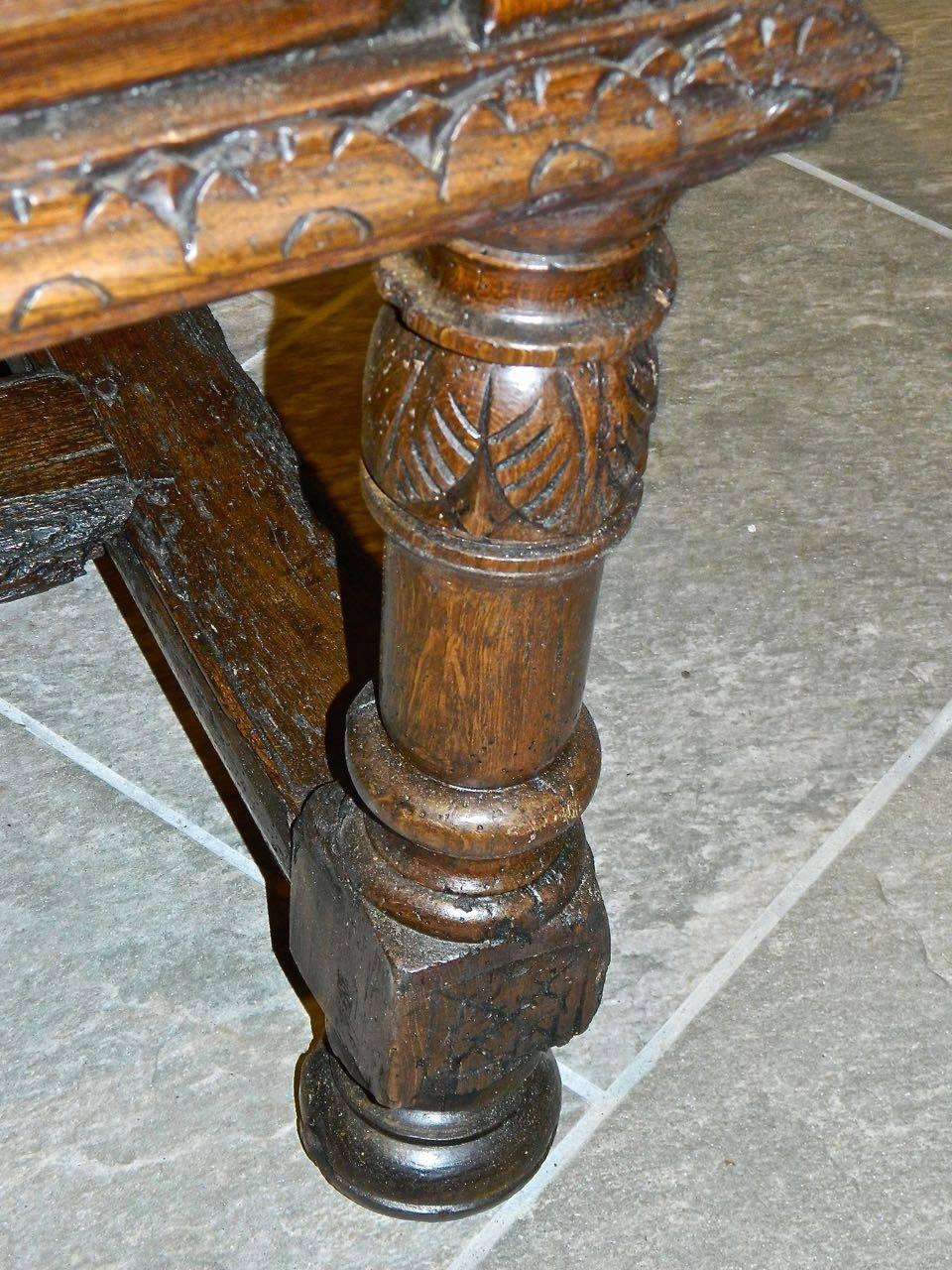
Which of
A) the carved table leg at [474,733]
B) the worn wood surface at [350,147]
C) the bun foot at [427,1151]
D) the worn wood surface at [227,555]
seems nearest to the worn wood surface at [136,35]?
the worn wood surface at [350,147]

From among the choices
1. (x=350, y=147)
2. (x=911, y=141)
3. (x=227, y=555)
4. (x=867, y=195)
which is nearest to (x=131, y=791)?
(x=227, y=555)

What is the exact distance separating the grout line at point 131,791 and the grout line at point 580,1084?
254 millimetres

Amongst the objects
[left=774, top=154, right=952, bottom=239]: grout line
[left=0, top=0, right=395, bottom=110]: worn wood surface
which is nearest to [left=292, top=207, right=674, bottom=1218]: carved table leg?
[left=0, top=0, right=395, bottom=110]: worn wood surface

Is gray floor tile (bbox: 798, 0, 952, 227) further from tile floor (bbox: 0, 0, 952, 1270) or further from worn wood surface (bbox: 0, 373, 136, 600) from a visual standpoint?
worn wood surface (bbox: 0, 373, 136, 600)

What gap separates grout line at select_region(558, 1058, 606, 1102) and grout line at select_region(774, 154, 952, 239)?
3.76 feet

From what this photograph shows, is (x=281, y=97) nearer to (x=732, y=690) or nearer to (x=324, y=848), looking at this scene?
(x=324, y=848)

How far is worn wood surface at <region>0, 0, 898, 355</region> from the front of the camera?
0.45 m

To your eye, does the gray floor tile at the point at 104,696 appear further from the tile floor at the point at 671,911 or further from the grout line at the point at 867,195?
the grout line at the point at 867,195

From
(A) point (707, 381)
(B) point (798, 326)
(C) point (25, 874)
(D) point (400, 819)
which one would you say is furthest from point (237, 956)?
(B) point (798, 326)

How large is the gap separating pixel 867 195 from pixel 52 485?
3.64 ft

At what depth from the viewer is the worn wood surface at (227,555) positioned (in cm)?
99

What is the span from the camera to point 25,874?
1.15 m

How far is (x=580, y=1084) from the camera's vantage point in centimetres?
105

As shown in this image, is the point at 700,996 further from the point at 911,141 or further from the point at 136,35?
the point at 911,141
